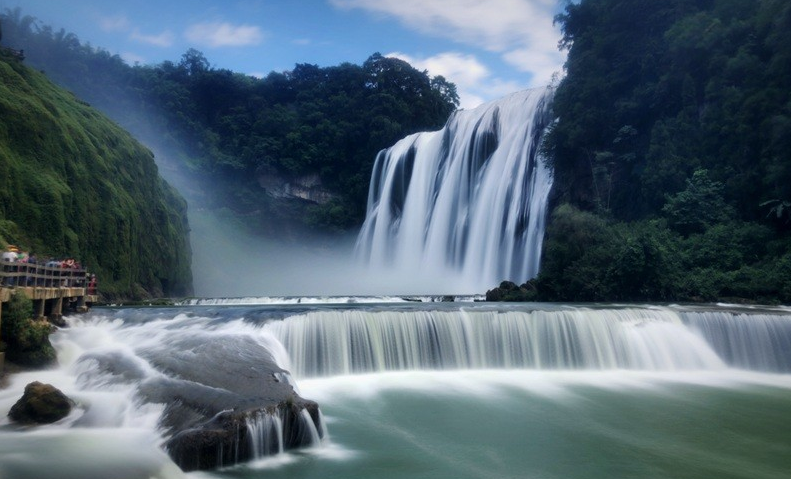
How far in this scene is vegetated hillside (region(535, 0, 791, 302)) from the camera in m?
26.3

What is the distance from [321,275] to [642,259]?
121 ft

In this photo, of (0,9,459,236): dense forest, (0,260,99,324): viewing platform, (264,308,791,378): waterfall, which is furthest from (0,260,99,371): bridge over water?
(0,9,459,236): dense forest

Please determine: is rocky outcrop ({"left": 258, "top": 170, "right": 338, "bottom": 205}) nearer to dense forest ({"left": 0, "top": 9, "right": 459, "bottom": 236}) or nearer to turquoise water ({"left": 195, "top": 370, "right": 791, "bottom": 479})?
dense forest ({"left": 0, "top": 9, "right": 459, "bottom": 236})

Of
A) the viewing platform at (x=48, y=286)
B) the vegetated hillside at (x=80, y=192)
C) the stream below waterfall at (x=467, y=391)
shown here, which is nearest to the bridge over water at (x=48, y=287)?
the viewing platform at (x=48, y=286)

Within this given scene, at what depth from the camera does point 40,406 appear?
10.1m

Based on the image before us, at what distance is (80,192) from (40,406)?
19149mm

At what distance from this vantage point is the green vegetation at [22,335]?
12625mm

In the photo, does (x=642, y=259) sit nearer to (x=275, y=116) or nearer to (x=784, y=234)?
(x=784, y=234)

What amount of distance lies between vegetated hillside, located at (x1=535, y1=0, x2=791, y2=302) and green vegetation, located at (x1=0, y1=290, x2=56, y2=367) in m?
20.9

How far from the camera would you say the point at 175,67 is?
70375mm

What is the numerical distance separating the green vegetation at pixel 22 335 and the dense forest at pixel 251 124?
4632 centimetres

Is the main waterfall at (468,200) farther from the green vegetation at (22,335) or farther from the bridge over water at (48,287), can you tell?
the green vegetation at (22,335)

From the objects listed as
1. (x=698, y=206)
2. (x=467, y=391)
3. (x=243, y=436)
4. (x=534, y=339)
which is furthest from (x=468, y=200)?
(x=243, y=436)

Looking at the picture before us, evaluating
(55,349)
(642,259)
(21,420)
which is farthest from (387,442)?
(642,259)
